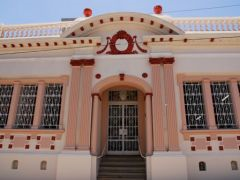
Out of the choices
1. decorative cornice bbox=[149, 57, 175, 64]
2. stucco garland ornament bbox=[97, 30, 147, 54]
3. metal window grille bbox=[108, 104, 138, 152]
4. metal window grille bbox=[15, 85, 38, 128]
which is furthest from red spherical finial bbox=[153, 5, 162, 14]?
metal window grille bbox=[15, 85, 38, 128]

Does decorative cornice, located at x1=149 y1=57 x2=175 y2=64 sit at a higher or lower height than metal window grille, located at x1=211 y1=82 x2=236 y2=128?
higher

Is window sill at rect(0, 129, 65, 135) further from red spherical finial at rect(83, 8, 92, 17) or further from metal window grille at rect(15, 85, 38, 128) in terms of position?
red spherical finial at rect(83, 8, 92, 17)

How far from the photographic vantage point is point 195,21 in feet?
35.4

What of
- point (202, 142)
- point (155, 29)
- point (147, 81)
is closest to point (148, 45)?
point (155, 29)

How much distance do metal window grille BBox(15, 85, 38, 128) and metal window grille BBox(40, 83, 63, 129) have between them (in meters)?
0.52

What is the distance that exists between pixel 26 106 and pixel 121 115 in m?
4.13

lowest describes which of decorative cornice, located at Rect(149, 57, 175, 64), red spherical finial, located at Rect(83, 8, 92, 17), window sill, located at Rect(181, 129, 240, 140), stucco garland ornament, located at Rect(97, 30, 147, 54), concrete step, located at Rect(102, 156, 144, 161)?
concrete step, located at Rect(102, 156, 144, 161)

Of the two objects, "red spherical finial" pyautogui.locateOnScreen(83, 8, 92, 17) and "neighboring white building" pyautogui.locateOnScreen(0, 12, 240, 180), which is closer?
"neighboring white building" pyautogui.locateOnScreen(0, 12, 240, 180)

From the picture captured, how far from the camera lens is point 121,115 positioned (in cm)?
1110

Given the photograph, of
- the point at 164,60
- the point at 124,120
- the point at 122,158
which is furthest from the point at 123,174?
the point at 164,60

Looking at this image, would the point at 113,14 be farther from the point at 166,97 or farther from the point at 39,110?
the point at 39,110

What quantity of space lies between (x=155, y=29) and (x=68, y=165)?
6606 millimetres

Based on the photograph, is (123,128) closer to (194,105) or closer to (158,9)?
(194,105)

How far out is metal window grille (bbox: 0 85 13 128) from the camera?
1031cm
